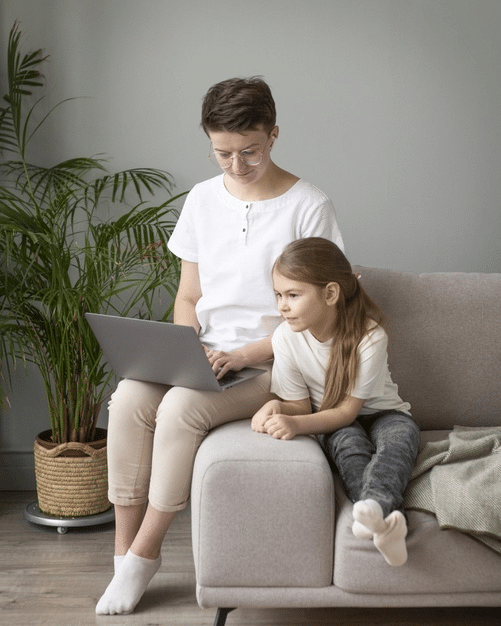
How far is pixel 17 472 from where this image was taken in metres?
2.98

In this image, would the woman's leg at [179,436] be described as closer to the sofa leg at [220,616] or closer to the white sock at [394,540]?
the sofa leg at [220,616]

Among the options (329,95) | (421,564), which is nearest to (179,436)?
(421,564)

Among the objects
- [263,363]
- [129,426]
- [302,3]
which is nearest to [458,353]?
[263,363]

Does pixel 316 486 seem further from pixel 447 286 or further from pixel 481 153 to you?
pixel 481 153

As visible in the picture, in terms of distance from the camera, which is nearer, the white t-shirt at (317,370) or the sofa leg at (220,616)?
the sofa leg at (220,616)

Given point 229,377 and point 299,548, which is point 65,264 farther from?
point 299,548

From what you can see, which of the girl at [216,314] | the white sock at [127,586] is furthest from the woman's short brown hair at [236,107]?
the white sock at [127,586]

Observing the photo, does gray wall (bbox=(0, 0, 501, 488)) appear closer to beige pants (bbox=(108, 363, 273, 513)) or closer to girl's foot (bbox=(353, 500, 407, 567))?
beige pants (bbox=(108, 363, 273, 513))

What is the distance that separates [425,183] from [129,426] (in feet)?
4.95

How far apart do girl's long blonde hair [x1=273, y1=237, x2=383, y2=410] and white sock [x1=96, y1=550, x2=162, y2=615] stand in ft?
1.88

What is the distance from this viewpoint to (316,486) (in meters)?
1.72

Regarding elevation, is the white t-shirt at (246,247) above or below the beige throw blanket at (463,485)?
above

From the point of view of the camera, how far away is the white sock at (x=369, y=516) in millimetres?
1590

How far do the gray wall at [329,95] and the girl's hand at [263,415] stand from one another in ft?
3.88
